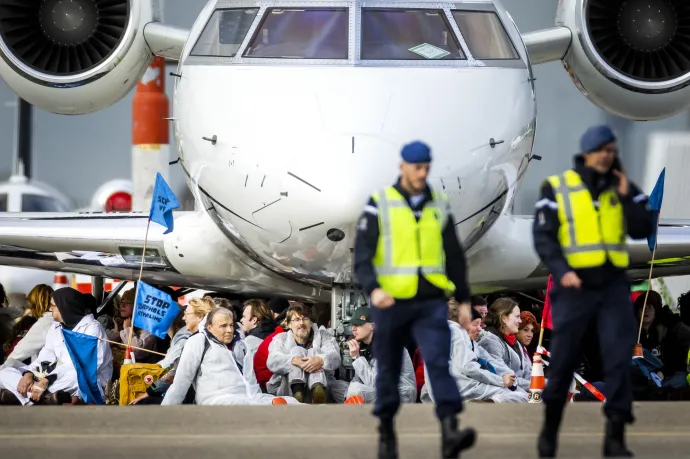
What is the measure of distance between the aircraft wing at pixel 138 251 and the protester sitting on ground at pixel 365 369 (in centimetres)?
213

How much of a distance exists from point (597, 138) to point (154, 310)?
7.65 metres

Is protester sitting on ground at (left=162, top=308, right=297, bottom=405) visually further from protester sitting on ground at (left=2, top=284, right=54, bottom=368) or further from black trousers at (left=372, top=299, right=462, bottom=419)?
black trousers at (left=372, top=299, right=462, bottom=419)

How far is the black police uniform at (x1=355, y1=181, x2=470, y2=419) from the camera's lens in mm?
7367

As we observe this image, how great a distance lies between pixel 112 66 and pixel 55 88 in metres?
0.73

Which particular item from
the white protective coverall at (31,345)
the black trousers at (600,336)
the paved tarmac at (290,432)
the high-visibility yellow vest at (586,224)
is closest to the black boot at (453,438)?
the paved tarmac at (290,432)

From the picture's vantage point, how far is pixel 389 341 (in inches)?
297

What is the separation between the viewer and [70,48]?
15.7 meters

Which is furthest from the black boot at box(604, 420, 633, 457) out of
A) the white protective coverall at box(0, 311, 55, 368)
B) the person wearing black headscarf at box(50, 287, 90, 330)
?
the white protective coverall at box(0, 311, 55, 368)

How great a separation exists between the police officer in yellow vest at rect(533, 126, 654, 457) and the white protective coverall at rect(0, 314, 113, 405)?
6.13 meters

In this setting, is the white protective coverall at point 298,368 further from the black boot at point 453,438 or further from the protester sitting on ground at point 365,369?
the black boot at point 453,438

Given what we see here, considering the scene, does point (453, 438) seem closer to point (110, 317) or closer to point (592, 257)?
point (592, 257)

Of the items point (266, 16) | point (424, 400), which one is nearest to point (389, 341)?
point (424, 400)

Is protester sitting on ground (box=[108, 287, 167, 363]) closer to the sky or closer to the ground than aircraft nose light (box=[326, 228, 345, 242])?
closer to the ground

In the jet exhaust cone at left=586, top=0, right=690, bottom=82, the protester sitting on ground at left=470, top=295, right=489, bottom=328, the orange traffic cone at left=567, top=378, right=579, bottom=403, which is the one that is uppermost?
the jet exhaust cone at left=586, top=0, right=690, bottom=82
